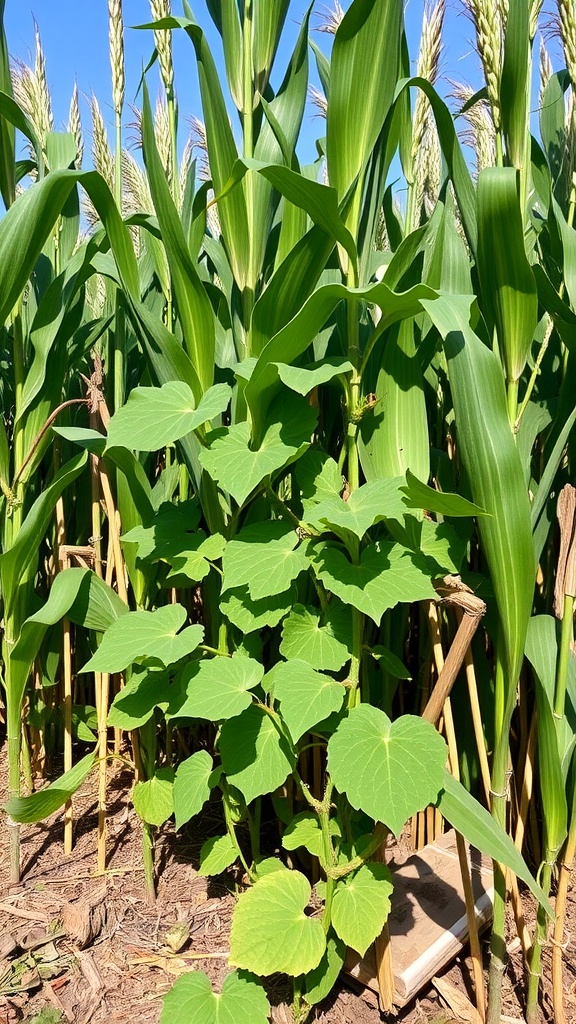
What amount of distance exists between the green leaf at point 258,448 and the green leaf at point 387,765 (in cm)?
32

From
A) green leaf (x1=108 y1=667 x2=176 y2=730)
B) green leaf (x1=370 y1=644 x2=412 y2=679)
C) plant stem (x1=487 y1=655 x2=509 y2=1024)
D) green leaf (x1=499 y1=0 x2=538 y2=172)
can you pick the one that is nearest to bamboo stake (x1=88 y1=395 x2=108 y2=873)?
green leaf (x1=108 y1=667 x2=176 y2=730)

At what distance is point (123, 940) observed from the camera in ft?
3.77

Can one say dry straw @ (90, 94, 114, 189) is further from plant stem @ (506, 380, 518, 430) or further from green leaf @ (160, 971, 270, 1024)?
green leaf @ (160, 971, 270, 1024)

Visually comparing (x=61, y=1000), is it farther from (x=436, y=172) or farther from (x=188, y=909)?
(x=436, y=172)

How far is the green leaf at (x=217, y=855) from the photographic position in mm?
1047

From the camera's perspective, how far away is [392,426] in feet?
3.19

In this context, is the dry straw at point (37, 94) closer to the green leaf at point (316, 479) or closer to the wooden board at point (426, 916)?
the green leaf at point (316, 479)

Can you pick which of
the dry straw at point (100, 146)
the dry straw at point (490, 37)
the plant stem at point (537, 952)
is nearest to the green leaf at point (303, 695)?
the plant stem at point (537, 952)

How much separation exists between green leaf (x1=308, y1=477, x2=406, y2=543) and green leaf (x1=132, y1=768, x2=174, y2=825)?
1.95ft

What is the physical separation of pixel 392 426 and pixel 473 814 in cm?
53

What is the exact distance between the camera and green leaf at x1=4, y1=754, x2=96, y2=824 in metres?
1.07

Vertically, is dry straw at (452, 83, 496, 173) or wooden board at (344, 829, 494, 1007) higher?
dry straw at (452, 83, 496, 173)

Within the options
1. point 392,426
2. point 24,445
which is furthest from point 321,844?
point 24,445

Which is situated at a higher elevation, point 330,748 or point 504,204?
point 504,204
